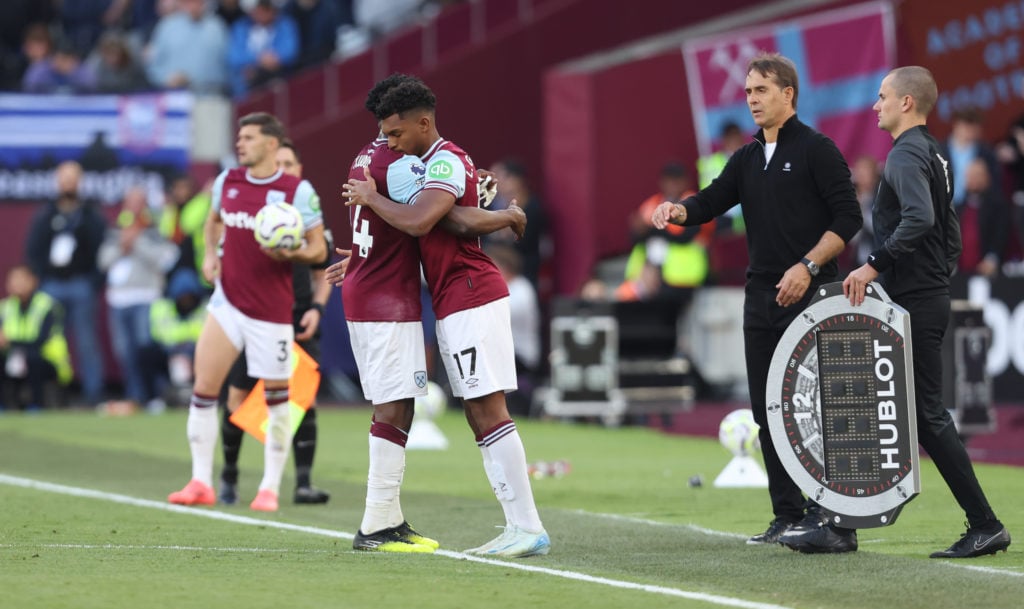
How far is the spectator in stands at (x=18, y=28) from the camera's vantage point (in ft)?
83.0

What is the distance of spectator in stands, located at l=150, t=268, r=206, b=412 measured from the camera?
21.4 metres

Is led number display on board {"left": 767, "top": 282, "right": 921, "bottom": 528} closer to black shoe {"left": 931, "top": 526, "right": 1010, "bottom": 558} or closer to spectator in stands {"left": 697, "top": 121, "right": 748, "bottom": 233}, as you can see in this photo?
black shoe {"left": 931, "top": 526, "right": 1010, "bottom": 558}

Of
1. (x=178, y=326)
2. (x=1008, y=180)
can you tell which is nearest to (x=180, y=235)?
(x=178, y=326)

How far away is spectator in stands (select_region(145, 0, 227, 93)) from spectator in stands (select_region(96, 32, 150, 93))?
350 millimetres

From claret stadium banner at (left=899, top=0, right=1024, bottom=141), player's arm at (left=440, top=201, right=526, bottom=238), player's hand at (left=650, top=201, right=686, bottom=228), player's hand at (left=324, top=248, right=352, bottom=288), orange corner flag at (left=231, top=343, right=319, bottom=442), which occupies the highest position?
claret stadium banner at (left=899, top=0, right=1024, bottom=141)

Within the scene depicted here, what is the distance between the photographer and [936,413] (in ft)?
28.8

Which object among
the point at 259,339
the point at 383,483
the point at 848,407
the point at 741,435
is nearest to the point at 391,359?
the point at 383,483

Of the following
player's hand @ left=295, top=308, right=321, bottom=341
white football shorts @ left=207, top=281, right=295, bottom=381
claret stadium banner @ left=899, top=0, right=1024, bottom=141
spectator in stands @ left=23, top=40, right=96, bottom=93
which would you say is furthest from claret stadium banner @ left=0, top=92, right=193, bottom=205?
white football shorts @ left=207, top=281, right=295, bottom=381

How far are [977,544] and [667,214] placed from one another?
214 centimetres

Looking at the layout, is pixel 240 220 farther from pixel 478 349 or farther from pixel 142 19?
pixel 142 19

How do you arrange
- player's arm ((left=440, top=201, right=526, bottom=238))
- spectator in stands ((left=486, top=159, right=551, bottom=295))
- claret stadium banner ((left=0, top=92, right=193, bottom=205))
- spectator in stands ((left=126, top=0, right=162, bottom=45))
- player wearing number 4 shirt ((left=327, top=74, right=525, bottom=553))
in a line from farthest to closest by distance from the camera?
spectator in stands ((left=126, top=0, right=162, bottom=45))
claret stadium banner ((left=0, top=92, right=193, bottom=205))
spectator in stands ((left=486, top=159, right=551, bottom=295))
player wearing number 4 shirt ((left=327, top=74, right=525, bottom=553))
player's arm ((left=440, top=201, right=526, bottom=238))

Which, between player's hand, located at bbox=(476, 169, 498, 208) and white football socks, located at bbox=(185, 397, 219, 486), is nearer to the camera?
player's hand, located at bbox=(476, 169, 498, 208)

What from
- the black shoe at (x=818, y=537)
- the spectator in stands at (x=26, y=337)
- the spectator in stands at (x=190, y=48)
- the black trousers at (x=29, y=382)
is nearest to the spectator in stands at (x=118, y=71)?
the spectator in stands at (x=190, y=48)

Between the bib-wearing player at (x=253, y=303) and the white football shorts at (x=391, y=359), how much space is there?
8.16 ft
